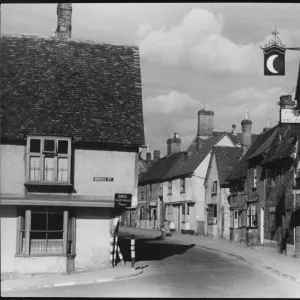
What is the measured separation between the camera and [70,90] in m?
21.8

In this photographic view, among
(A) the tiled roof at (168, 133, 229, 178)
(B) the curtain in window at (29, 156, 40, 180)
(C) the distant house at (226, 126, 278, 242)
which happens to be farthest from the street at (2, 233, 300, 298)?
(A) the tiled roof at (168, 133, 229, 178)

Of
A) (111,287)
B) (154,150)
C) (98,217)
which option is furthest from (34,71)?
(154,150)

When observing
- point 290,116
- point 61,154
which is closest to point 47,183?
point 61,154

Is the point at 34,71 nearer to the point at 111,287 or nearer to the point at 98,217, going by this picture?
the point at 98,217

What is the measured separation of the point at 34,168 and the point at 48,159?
0.57 metres

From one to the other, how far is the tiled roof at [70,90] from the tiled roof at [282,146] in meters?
10.3

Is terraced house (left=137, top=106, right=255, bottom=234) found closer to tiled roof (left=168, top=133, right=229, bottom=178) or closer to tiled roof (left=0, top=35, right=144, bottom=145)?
tiled roof (left=168, top=133, right=229, bottom=178)

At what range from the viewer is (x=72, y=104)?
21.4m

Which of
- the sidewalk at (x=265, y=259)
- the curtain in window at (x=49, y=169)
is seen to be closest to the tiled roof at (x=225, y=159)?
the sidewalk at (x=265, y=259)

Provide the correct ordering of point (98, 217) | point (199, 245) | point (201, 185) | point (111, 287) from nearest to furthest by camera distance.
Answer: point (111, 287), point (98, 217), point (199, 245), point (201, 185)

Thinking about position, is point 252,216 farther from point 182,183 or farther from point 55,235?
point 55,235

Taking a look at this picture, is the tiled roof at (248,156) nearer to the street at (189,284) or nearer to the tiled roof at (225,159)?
the tiled roof at (225,159)

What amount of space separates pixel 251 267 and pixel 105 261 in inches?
261

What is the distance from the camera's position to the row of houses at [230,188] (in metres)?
30.0
